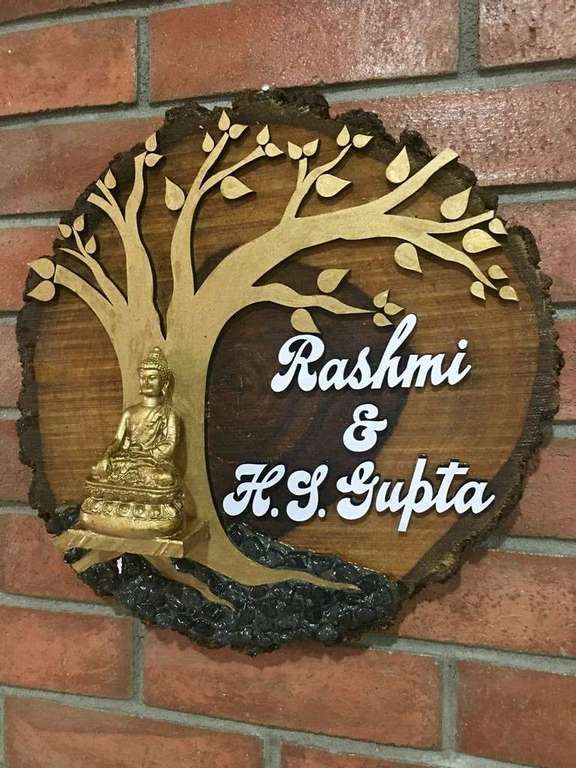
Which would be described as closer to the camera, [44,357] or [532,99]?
[532,99]

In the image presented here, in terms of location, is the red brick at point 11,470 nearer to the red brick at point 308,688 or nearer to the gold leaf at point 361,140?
the red brick at point 308,688

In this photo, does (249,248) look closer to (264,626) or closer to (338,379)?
(338,379)

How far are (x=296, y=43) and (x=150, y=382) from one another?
0.35 m

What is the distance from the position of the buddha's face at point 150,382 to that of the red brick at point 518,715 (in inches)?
14.9

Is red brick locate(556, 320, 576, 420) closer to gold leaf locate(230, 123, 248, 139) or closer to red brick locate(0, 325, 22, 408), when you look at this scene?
gold leaf locate(230, 123, 248, 139)

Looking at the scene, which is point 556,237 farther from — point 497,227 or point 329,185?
point 329,185

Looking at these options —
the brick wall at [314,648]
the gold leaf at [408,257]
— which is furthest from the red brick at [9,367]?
the gold leaf at [408,257]

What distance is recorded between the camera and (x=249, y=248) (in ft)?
2.23

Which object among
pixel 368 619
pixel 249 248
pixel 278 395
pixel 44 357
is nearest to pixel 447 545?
pixel 368 619

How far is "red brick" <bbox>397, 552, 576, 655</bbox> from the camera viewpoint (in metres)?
0.65

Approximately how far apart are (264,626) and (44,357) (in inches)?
13.5

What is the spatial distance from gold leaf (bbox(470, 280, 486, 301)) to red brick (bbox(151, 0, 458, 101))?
198mm

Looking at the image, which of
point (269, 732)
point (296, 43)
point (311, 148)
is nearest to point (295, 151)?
point (311, 148)

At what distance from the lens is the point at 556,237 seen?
0.64 m
